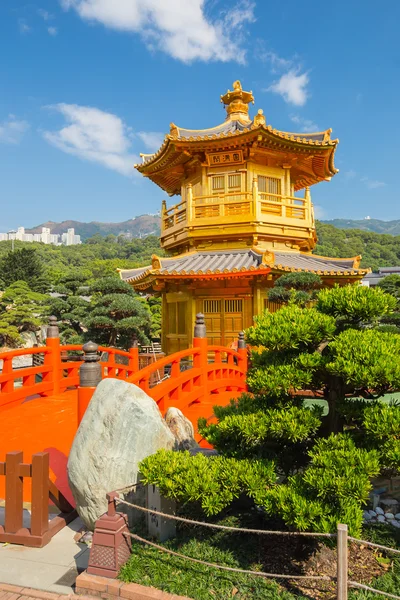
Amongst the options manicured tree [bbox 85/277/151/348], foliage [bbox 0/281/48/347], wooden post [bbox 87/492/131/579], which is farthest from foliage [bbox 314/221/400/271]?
wooden post [bbox 87/492/131/579]

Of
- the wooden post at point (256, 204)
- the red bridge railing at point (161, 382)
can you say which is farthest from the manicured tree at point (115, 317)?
the wooden post at point (256, 204)

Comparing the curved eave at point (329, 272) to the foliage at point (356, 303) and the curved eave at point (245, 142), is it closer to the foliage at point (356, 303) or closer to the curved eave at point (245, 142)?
the curved eave at point (245, 142)

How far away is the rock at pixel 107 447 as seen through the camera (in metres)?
3.92

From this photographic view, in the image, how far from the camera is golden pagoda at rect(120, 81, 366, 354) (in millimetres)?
12492

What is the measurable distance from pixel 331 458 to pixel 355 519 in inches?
17.2

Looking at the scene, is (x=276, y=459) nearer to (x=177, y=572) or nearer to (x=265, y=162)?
(x=177, y=572)

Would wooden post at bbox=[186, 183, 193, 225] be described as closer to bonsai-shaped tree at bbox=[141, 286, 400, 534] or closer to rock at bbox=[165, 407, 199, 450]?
rock at bbox=[165, 407, 199, 450]

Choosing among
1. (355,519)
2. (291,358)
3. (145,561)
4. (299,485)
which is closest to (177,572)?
(145,561)

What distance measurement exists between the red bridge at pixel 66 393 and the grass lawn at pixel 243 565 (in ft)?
5.70

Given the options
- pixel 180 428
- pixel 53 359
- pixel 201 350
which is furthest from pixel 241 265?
pixel 180 428

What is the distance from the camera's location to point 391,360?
3.13m

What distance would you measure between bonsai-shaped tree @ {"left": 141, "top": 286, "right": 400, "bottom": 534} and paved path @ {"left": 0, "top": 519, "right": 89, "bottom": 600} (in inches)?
45.4

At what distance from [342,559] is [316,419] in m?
1.07

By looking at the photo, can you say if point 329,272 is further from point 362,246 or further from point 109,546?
point 362,246
